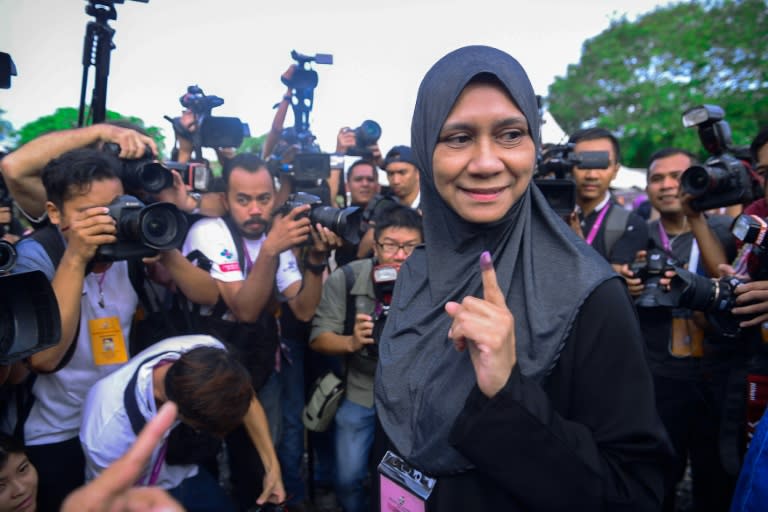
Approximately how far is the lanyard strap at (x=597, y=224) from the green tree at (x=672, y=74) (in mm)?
14610

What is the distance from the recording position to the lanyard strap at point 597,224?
128 inches

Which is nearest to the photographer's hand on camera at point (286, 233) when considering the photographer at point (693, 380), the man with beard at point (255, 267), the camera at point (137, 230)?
the man with beard at point (255, 267)

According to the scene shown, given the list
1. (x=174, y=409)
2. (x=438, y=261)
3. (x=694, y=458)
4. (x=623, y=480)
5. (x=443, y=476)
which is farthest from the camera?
(x=694, y=458)

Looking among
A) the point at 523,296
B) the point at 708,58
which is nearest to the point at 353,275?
the point at 523,296

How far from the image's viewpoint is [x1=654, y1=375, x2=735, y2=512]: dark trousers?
111 inches

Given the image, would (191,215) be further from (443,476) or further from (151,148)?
(443,476)

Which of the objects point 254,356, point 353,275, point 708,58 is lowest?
point 254,356

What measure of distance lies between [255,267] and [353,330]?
0.61 m

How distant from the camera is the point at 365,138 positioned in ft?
13.7

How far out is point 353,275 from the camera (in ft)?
9.24

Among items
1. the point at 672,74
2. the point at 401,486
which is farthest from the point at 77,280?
the point at 672,74

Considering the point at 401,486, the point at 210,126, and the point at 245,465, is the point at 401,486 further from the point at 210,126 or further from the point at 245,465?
the point at 210,126

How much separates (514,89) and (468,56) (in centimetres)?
15

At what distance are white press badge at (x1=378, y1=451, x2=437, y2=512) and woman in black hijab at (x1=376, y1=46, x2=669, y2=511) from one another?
49 millimetres
